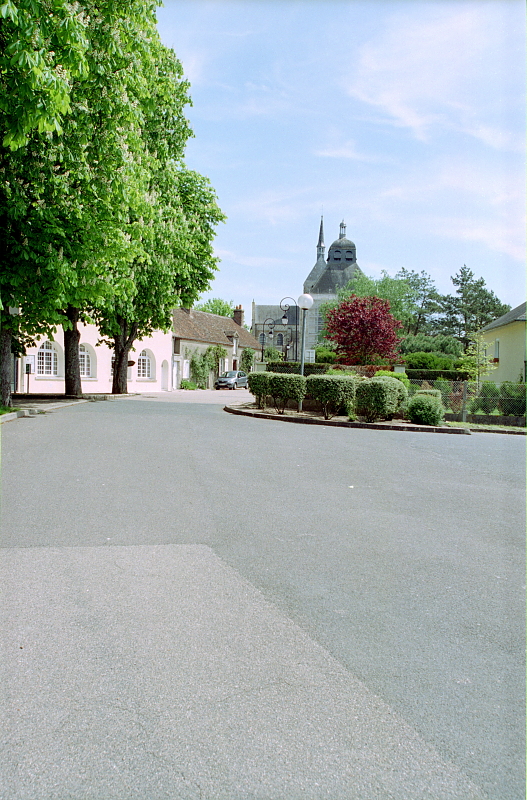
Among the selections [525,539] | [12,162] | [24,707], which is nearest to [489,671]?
[24,707]

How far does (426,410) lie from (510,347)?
27232mm

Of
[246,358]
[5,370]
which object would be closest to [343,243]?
[246,358]

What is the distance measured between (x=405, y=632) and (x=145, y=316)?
25.7 metres

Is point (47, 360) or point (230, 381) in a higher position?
point (47, 360)

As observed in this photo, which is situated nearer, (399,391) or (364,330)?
(399,391)

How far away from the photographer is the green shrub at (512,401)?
841 inches

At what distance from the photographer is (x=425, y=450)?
12984mm

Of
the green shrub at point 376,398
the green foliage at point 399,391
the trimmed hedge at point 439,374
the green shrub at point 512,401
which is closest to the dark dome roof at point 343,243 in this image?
the trimmed hedge at point 439,374

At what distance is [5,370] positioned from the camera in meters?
19.1

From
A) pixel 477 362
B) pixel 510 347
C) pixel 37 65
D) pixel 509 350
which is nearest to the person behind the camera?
pixel 37 65

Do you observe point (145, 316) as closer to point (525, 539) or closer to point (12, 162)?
point (12, 162)

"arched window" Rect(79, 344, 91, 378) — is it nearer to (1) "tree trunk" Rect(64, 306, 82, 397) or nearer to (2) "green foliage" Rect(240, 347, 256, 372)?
(1) "tree trunk" Rect(64, 306, 82, 397)

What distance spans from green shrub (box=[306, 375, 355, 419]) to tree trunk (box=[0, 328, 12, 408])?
916 centimetres

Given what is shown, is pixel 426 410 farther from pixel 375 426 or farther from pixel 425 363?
pixel 425 363
